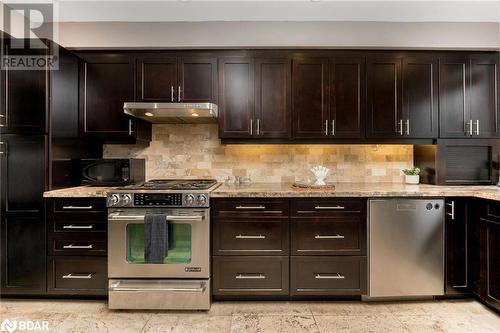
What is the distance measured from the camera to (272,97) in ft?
9.33

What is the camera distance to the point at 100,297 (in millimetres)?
2576

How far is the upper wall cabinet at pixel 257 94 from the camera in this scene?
2.84m

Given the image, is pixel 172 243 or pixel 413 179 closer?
pixel 172 243

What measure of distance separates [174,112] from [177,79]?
1.28ft

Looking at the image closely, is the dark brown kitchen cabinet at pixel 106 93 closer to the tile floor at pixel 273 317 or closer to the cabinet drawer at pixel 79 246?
the cabinet drawer at pixel 79 246

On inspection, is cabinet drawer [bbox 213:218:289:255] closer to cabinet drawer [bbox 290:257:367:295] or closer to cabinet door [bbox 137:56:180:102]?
cabinet drawer [bbox 290:257:367:295]

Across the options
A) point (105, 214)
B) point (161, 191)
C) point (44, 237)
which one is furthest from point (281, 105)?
point (44, 237)

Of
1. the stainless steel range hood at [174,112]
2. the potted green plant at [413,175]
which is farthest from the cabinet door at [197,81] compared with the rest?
the potted green plant at [413,175]

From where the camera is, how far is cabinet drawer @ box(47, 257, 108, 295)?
248 centimetres

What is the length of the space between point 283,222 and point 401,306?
1.26 m

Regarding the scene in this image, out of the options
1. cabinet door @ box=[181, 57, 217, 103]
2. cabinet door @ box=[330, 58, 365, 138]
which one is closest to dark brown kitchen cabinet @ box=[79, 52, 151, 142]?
cabinet door @ box=[181, 57, 217, 103]

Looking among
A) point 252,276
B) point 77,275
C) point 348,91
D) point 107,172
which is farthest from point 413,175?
point 77,275

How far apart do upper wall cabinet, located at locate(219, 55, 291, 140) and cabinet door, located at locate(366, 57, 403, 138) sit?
82 centimetres

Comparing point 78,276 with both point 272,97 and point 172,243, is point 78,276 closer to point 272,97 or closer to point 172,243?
point 172,243
